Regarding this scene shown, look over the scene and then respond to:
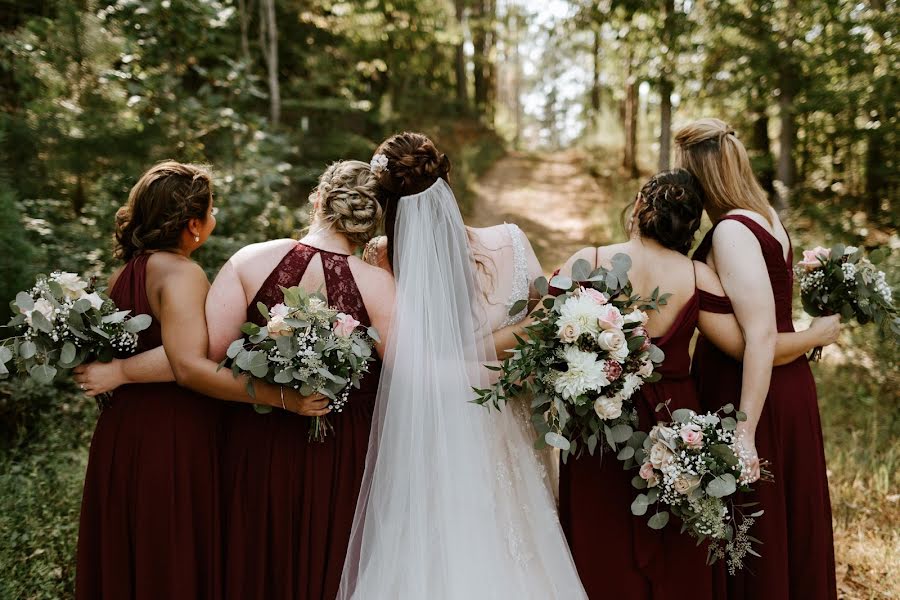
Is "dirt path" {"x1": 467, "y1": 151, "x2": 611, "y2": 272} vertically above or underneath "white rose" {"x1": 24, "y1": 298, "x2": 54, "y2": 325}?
above

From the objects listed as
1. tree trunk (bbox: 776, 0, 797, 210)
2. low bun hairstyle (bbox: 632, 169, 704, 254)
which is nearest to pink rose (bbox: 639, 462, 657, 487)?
low bun hairstyle (bbox: 632, 169, 704, 254)

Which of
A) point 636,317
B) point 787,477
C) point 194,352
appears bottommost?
point 787,477

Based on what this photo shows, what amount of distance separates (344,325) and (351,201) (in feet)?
2.12

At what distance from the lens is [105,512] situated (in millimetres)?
3072

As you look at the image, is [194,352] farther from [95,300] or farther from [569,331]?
[569,331]

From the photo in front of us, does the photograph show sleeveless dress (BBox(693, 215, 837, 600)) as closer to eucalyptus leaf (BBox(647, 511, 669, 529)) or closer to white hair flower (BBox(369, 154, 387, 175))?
eucalyptus leaf (BBox(647, 511, 669, 529))

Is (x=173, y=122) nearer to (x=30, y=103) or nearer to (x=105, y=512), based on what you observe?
(x=30, y=103)

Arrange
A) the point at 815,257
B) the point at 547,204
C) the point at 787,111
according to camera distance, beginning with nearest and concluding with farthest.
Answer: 1. the point at 815,257
2. the point at 787,111
3. the point at 547,204

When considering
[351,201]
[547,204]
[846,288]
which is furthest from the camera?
[547,204]

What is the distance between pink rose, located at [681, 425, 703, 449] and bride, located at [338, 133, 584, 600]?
705 millimetres

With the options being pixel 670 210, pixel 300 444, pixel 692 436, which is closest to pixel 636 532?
pixel 692 436

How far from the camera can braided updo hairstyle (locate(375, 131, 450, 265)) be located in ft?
10.3

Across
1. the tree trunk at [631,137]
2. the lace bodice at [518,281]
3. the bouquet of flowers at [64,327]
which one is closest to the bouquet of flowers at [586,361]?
the lace bodice at [518,281]

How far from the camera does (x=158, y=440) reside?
309cm
